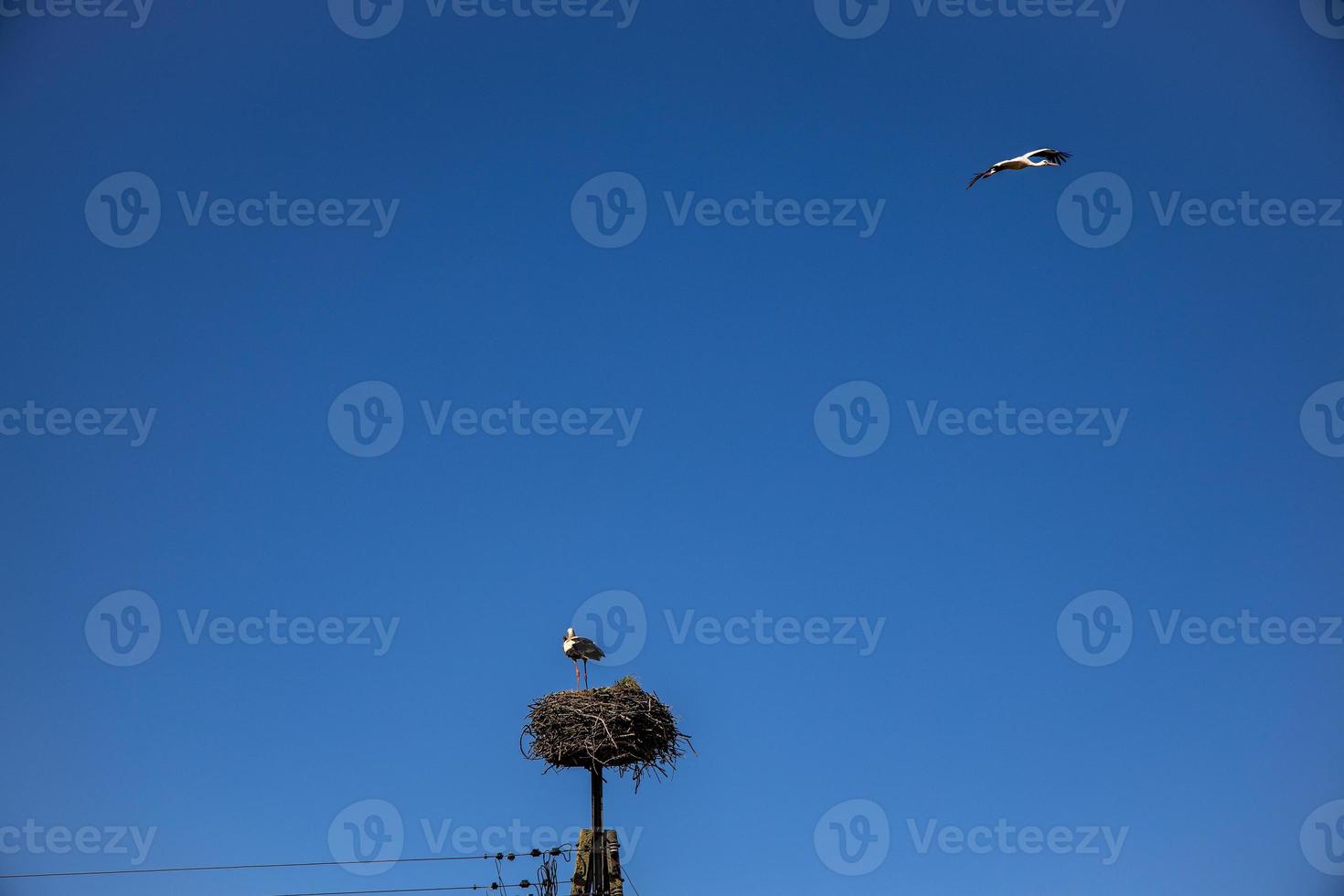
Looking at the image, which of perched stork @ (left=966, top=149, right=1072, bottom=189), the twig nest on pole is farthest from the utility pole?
perched stork @ (left=966, top=149, right=1072, bottom=189)

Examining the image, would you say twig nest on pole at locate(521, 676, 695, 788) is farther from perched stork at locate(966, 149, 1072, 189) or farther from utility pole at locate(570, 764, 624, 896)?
perched stork at locate(966, 149, 1072, 189)

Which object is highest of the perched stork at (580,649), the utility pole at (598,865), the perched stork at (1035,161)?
the perched stork at (1035,161)

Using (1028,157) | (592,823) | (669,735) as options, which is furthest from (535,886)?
(1028,157)

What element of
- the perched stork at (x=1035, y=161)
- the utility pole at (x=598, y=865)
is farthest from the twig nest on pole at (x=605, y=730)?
the perched stork at (x=1035, y=161)

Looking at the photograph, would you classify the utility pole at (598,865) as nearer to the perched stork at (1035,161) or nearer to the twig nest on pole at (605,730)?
the twig nest on pole at (605,730)

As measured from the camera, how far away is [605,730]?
1764cm

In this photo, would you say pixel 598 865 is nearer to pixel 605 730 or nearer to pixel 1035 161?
pixel 605 730

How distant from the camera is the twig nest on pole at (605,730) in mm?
17641

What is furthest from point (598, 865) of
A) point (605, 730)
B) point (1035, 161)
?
point (1035, 161)

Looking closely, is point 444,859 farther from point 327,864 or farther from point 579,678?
point 579,678

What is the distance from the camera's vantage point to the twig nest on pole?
57.9 feet

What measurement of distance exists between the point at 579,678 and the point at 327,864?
4.72 m

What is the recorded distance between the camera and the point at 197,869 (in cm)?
1698

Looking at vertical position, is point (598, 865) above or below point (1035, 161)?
below
